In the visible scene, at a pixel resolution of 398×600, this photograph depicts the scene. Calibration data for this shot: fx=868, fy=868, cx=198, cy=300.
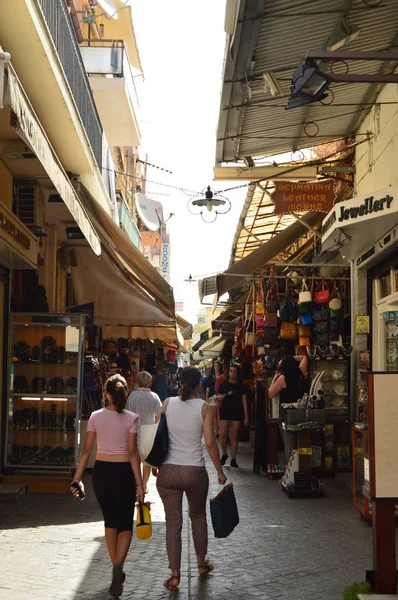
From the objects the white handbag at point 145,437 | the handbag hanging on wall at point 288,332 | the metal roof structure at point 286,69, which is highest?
the metal roof structure at point 286,69

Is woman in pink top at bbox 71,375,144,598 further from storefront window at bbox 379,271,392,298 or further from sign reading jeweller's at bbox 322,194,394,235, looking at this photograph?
storefront window at bbox 379,271,392,298

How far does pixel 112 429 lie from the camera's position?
6.98m

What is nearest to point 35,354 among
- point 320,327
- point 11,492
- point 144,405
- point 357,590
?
point 144,405

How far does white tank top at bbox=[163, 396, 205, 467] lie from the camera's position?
712cm

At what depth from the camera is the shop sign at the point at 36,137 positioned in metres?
5.78

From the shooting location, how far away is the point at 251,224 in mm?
18938

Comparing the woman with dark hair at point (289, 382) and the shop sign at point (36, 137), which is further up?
the shop sign at point (36, 137)

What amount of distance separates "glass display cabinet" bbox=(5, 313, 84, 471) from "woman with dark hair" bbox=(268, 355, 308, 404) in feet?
9.80

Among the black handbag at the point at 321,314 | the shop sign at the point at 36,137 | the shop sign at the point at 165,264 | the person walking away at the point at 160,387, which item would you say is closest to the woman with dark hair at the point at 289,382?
the black handbag at the point at 321,314

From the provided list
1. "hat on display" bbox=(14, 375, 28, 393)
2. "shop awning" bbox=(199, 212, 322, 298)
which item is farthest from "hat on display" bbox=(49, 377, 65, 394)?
"shop awning" bbox=(199, 212, 322, 298)

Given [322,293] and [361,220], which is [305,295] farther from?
[361,220]

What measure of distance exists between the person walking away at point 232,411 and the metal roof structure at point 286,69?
409 centimetres

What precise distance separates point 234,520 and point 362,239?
14.6ft

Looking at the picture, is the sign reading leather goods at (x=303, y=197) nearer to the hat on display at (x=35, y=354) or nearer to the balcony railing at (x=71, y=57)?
the balcony railing at (x=71, y=57)
